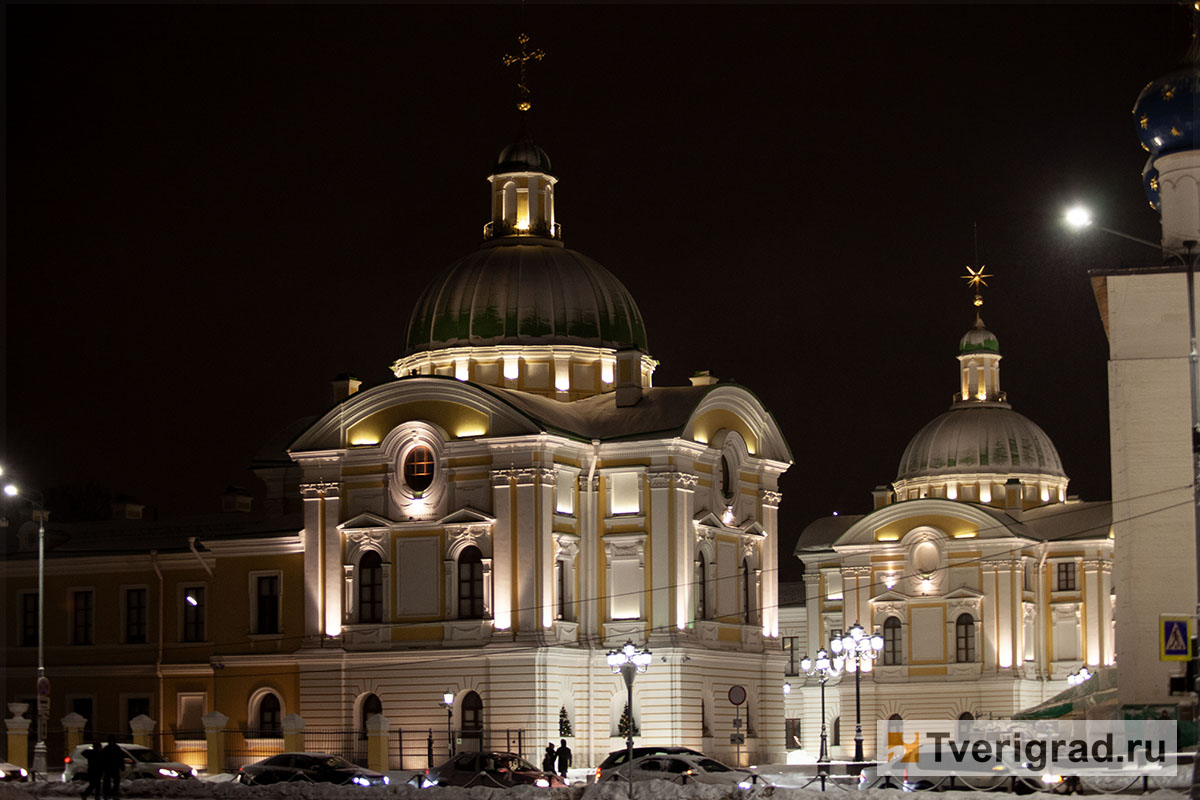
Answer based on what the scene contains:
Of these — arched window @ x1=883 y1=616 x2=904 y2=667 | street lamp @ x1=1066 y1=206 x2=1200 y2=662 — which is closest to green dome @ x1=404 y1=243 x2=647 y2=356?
arched window @ x1=883 y1=616 x2=904 y2=667

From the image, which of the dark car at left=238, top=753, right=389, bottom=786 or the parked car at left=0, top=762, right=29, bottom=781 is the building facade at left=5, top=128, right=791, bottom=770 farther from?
the dark car at left=238, top=753, right=389, bottom=786

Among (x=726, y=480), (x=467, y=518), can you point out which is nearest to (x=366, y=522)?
(x=467, y=518)

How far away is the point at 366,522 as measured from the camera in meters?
58.1

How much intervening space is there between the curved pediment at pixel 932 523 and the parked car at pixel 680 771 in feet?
127

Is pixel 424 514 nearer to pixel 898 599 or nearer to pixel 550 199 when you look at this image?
pixel 550 199

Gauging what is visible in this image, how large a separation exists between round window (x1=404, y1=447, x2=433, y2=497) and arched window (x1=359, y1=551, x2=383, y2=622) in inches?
92.8

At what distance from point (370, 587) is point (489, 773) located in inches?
693

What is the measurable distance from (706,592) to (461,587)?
7270 mm

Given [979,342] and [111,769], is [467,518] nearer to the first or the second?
[111,769]

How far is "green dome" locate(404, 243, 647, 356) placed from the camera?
61938 millimetres

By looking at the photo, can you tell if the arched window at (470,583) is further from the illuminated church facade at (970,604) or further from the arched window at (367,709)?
the illuminated church facade at (970,604)

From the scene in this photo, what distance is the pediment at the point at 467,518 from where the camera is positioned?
5628cm

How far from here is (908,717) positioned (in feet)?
259

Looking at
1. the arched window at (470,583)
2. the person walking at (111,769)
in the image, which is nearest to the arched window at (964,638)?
the arched window at (470,583)
